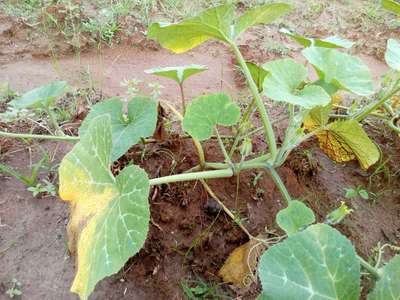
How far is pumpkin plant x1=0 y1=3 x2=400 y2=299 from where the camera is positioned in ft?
2.79

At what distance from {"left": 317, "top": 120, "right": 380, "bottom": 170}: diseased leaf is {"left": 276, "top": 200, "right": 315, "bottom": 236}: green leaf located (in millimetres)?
439

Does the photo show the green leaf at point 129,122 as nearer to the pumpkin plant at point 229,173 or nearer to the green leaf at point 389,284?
the pumpkin plant at point 229,173

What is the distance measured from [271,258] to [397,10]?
1.06 meters

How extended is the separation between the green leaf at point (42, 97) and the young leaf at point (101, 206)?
0.45 metres

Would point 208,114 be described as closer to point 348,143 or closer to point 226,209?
point 226,209

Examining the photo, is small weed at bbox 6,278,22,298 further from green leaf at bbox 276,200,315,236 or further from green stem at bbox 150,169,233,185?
green leaf at bbox 276,200,315,236

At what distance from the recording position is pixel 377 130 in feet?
6.33

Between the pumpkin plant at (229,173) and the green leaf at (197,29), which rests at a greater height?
the green leaf at (197,29)

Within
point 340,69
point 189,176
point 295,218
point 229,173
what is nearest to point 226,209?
point 229,173

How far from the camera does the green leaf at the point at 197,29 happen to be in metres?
1.24

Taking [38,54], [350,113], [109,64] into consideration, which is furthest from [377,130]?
[38,54]

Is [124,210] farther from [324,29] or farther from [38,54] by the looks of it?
[324,29]

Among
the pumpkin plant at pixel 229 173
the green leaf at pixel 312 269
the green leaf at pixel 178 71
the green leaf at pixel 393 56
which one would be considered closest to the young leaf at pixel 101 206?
the pumpkin plant at pixel 229 173

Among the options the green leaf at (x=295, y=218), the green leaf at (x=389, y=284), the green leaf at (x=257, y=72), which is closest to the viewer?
the green leaf at (x=389, y=284)
